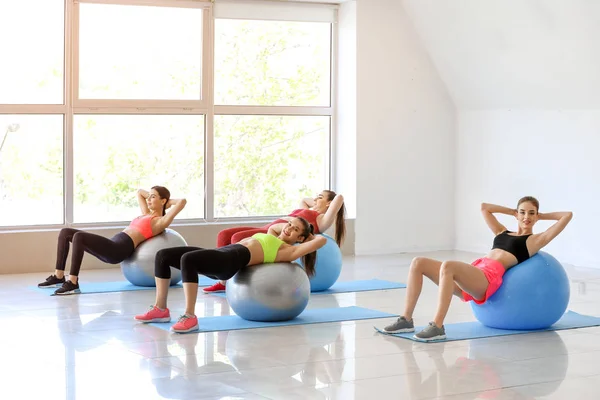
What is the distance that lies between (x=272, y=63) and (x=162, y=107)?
1.33 m

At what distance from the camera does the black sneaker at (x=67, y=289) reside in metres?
6.95

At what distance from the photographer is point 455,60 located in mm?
9836

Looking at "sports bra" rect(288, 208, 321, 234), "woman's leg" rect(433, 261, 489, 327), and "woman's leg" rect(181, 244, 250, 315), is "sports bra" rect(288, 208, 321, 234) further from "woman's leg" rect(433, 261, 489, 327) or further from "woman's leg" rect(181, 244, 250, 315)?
"woman's leg" rect(433, 261, 489, 327)

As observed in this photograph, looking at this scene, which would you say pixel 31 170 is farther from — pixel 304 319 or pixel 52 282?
pixel 304 319

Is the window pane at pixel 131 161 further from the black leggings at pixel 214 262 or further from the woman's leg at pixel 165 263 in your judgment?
the black leggings at pixel 214 262

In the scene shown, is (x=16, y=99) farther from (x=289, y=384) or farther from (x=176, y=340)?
(x=289, y=384)

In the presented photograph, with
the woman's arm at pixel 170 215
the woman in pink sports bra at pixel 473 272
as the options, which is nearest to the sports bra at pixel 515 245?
the woman in pink sports bra at pixel 473 272

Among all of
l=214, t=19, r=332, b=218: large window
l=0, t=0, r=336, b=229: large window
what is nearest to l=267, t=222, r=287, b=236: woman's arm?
l=0, t=0, r=336, b=229: large window

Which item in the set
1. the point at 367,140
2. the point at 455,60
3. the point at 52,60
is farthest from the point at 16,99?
the point at 455,60

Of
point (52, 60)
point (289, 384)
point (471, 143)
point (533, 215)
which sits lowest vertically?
point (289, 384)

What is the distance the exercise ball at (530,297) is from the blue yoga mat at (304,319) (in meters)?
0.88

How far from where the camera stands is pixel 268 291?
5672mm

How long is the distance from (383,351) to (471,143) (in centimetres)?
554

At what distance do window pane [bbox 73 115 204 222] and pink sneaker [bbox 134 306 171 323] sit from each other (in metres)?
3.34
